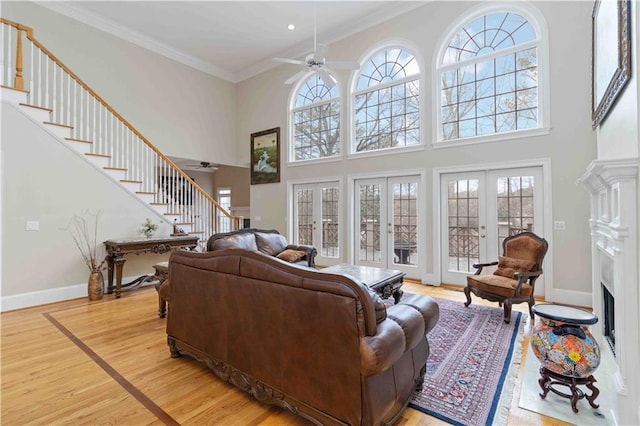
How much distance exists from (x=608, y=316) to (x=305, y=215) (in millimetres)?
5710

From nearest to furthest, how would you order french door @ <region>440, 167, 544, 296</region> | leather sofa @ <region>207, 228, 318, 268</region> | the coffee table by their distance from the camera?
the coffee table → french door @ <region>440, 167, 544, 296</region> → leather sofa @ <region>207, 228, 318, 268</region>

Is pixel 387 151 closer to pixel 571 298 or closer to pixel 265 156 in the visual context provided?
pixel 265 156

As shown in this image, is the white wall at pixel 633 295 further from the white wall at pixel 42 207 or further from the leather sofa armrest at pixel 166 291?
the white wall at pixel 42 207

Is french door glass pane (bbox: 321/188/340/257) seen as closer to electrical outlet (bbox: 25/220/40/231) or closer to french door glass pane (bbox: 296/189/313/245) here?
french door glass pane (bbox: 296/189/313/245)

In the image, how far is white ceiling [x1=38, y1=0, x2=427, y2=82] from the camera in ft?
18.5

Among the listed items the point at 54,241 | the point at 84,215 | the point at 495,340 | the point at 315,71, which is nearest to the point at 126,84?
the point at 84,215

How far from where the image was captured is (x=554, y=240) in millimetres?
4305

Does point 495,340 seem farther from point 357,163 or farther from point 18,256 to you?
point 18,256

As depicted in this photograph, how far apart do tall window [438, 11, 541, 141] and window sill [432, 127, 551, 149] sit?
18 centimetres

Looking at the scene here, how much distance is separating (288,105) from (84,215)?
16.5ft

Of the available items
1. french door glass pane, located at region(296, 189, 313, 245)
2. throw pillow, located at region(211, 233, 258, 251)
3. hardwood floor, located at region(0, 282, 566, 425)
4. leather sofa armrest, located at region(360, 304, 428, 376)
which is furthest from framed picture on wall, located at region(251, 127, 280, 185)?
leather sofa armrest, located at region(360, 304, 428, 376)

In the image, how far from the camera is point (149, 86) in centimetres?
689

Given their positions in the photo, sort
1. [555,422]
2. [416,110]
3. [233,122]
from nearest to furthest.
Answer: [555,422]
[416,110]
[233,122]

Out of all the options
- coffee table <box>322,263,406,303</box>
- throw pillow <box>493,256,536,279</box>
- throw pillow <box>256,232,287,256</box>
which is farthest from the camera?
throw pillow <box>256,232,287,256</box>
